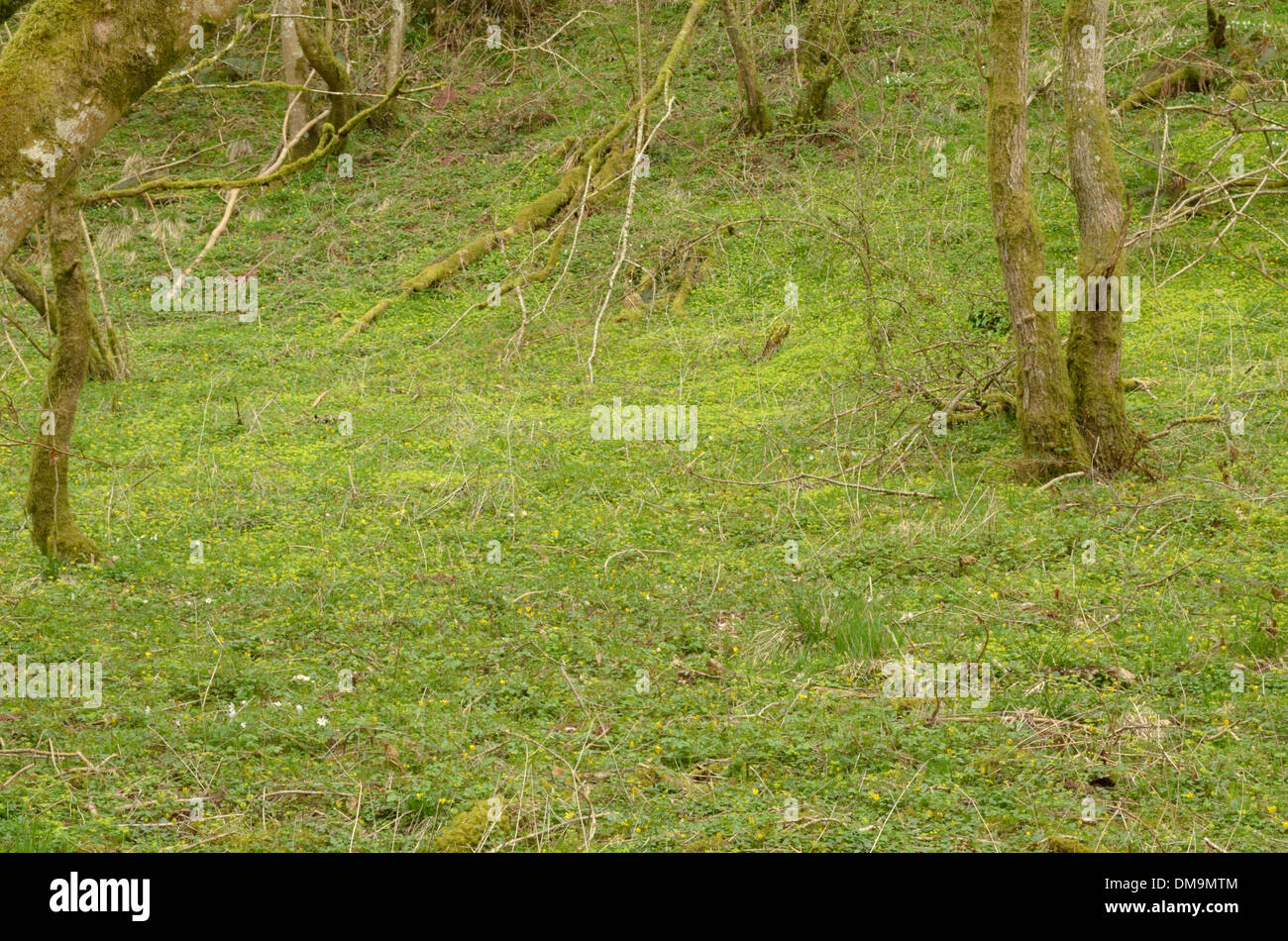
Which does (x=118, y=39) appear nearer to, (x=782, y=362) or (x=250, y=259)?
(x=782, y=362)

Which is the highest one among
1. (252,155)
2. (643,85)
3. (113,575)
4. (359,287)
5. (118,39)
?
(252,155)

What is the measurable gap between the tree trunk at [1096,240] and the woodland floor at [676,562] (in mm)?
467

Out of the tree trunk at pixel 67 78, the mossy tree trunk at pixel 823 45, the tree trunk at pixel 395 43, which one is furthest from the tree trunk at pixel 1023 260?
the tree trunk at pixel 395 43

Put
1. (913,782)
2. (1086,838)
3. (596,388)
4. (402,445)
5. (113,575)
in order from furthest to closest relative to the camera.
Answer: (596,388) < (402,445) < (113,575) < (913,782) < (1086,838)

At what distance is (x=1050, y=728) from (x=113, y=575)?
5.43m

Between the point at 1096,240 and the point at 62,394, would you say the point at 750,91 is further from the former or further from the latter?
the point at 62,394

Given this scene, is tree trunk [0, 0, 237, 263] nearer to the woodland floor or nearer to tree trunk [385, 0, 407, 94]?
the woodland floor

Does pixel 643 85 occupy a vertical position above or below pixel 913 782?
above

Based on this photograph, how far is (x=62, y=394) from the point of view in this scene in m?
6.94

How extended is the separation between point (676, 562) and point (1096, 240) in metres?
3.63

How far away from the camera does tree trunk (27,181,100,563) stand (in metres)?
6.67

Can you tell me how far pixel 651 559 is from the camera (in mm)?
7547

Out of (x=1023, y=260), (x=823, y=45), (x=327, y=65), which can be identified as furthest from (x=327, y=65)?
(x=1023, y=260)

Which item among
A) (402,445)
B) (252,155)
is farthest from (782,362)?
(252,155)
